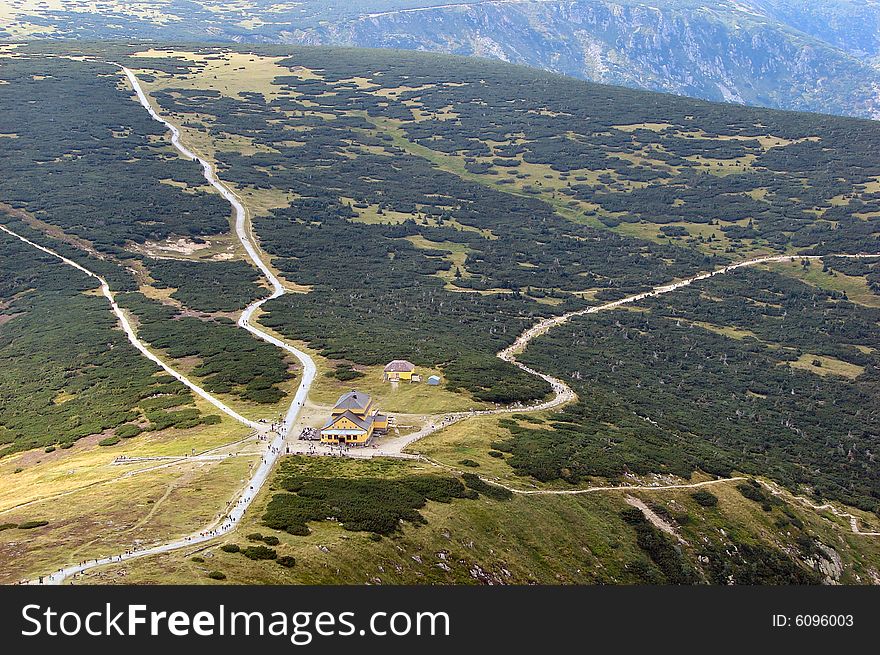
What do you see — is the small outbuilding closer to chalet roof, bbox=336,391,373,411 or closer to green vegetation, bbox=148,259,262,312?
chalet roof, bbox=336,391,373,411

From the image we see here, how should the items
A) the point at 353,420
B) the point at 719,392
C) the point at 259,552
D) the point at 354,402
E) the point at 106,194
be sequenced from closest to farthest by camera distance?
the point at 259,552 < the point at 353,420 < the point at 354,402 < the point at 719,392 < the point at 106,194

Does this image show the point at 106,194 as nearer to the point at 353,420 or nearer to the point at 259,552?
the point at 353,420

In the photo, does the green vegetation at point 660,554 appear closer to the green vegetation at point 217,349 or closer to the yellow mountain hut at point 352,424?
the yellow mountain hut at point 352,424

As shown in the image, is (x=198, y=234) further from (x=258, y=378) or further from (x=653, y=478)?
(x=653, y=478)

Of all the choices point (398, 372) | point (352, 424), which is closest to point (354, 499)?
point (352, 424)

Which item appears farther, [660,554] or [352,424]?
[352,424]

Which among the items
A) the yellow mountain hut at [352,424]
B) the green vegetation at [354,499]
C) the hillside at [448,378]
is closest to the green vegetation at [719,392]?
the hillside at [448,378]

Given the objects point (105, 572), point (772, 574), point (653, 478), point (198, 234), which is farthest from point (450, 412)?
point (198, 234)

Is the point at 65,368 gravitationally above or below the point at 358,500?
below

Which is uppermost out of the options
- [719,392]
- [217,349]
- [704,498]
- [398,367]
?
[704,498]
